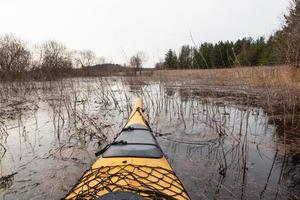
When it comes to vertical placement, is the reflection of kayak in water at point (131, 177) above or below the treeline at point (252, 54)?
below

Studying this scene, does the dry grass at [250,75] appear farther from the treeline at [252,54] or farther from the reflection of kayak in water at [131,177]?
the reflection of kayak in water at [131,177]

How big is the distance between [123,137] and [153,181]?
4.69 ft

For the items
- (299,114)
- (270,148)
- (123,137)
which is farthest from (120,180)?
(299,114)

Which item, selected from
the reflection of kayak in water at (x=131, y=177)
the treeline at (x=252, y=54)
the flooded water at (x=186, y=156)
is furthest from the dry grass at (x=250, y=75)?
the reflection of kayak in water at (x=131, y=177)

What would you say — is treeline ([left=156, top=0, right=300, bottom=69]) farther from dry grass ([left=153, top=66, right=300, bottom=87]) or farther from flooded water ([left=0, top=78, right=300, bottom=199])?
flooded water ([left=0, top=78, right=300, bottom=199])

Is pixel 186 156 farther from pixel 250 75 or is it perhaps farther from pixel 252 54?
Result: pixel 252 54

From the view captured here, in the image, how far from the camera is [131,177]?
8.45ft

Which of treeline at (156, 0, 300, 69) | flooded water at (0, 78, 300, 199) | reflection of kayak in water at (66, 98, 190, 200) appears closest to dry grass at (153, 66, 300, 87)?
treeline at (156, 0, 300, 69)

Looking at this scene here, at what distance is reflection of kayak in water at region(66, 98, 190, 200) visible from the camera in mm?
2230

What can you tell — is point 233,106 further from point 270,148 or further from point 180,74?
point 180,74

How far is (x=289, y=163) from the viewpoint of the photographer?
4.29 m

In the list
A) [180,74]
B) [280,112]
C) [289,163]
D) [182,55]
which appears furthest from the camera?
[180,74]

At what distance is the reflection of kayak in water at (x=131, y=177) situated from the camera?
223 cm

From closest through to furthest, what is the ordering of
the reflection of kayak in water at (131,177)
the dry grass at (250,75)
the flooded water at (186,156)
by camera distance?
the reflection of kayak in water at (131,177)
the flooded water at (186,156)
the dry grass at (250,75)
